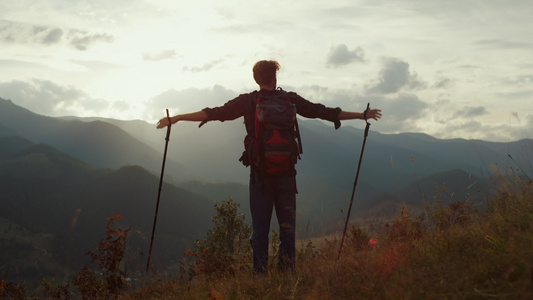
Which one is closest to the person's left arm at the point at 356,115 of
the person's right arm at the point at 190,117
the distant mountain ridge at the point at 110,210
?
the person's right arm at the point at 190,117

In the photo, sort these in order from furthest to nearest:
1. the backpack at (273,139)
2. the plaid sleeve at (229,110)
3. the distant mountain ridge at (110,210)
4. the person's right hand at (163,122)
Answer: the distant mountain ridge at (110,210) < the person's right hand at (163,122) < the plaid sleeve at (229,110) < the backpack at (273,139)

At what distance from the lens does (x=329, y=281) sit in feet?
12.7

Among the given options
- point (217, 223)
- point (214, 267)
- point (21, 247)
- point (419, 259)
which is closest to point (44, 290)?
point (214, 267)

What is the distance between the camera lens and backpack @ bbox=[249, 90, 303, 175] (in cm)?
479

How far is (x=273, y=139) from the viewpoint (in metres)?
4.86

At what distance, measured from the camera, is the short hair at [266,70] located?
5027mm

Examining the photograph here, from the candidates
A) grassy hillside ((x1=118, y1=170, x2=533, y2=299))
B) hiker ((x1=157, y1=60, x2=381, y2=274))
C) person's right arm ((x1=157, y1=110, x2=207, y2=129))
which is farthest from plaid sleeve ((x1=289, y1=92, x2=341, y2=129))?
grassy hillside ((x1=118, y1=170, x2=533, y2=299))

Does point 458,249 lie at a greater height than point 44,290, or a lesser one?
greater

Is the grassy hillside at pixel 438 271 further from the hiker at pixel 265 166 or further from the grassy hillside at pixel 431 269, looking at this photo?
the hiker at pixel 265 166

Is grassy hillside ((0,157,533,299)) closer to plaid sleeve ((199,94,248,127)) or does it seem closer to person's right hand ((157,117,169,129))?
plaid sleeve ((199,94,248,127))

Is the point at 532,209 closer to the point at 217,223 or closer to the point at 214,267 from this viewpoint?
the point at 214,267

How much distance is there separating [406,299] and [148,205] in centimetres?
18775

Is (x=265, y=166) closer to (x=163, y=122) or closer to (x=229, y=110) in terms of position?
(x=229, y=110)

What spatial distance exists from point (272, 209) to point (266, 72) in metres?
1.72
